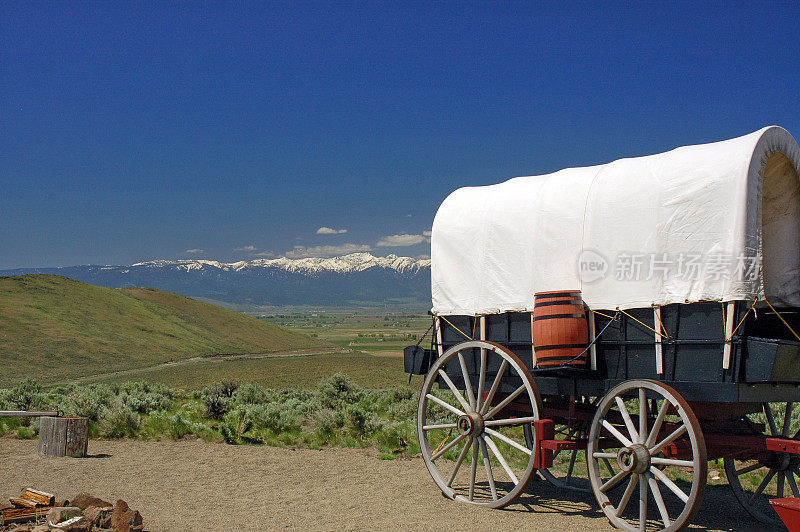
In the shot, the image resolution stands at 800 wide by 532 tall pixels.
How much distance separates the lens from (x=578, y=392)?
24.4 feet

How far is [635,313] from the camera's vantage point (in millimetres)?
7020

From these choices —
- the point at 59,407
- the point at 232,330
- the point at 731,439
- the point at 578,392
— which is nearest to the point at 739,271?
the point at 731,439

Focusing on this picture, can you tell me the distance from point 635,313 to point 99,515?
5948 millimetres

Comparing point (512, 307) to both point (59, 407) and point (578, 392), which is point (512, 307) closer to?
point (578, 392)

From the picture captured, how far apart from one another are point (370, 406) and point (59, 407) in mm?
7467

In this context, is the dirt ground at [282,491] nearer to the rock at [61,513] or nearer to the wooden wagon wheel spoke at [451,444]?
the wooden wagon wheel spoke at [451,444]

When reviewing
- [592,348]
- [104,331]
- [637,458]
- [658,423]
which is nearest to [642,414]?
[658,423]

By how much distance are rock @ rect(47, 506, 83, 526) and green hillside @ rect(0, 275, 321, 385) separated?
3597 cm

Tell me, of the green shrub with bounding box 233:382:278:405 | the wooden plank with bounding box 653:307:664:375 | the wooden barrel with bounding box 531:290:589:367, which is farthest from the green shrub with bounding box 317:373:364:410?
the wooden plank with bounding box 653:307:664:375

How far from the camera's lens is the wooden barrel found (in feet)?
23.3

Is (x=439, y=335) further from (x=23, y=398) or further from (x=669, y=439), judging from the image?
(x=23, y=398)

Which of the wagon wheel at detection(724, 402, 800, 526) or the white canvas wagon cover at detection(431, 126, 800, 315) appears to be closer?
the white canvas wagon cover at detection(431, 126, 800, 315)

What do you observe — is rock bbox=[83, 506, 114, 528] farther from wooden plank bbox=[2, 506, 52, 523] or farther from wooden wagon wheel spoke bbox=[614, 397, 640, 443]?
wooden wagon wheel spoke bbox=[614, 397, 640, 443]

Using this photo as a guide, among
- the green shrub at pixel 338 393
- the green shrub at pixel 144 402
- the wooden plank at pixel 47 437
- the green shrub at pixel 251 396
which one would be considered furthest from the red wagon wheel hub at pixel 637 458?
the green shrub at pixel 251 396
